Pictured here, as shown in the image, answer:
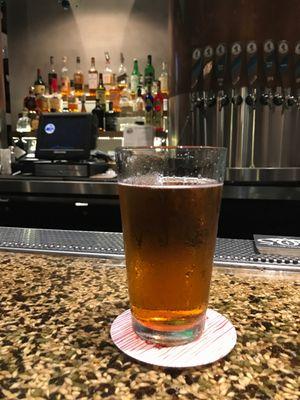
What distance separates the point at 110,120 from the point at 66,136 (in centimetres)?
90

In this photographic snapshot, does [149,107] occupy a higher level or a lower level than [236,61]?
lower

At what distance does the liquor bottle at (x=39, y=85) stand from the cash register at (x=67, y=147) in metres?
1.08

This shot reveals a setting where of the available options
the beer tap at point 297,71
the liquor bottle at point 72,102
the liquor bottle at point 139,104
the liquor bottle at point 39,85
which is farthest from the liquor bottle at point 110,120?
the beer tap at point 297,71

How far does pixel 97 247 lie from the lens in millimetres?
Answer: 762

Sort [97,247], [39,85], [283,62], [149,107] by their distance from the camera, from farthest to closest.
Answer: [39,85] → [149,107] → [283,62] → [97,247]

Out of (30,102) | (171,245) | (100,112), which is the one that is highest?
(30,102)

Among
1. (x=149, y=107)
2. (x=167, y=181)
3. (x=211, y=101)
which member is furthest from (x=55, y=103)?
(x=167, y=181)

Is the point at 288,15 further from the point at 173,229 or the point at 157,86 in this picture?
the point at 173,229

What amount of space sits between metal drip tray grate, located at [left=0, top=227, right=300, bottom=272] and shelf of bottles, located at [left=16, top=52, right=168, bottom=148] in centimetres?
225

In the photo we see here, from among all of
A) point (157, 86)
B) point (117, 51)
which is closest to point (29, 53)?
point (117, 51)

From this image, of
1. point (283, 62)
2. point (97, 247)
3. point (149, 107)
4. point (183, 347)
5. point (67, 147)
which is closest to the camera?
point (183, 347)

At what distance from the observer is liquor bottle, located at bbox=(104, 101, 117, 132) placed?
310cm

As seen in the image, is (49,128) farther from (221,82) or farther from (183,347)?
(183,347)

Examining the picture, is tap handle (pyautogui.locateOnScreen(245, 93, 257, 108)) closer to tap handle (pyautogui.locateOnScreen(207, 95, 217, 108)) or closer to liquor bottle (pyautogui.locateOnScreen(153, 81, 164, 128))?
tap handle (pyautogui.locateOnScreen(207, 95, 217, 108))
